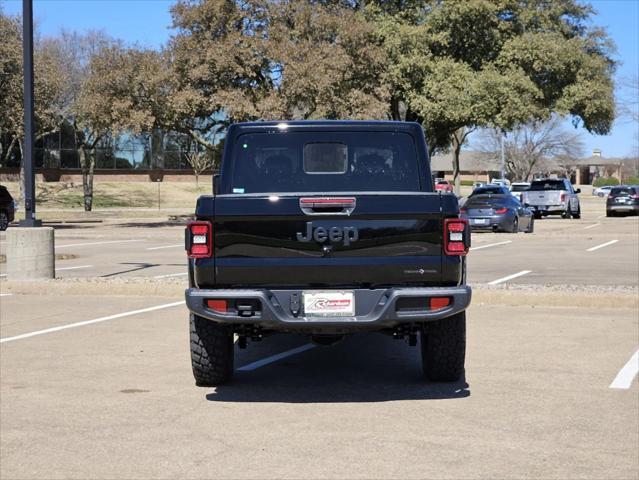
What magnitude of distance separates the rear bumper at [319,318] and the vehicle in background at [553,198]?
3363 cm

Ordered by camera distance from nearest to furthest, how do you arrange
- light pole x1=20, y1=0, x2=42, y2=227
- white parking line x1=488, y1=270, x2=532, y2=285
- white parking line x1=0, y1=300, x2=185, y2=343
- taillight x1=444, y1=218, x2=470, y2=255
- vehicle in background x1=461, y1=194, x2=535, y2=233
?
taillight x1=444, y1=218, x2=470, y2=255 → white parking line x1=0, y1=300, x2=185, y2=343 → light pole x1=20, y1=0, x2=42, y2=227 → white parking line x1=488, y1=270, x2=532, y2=285 → vehicle in background x1=461, y1=194, x2=535, y2=233

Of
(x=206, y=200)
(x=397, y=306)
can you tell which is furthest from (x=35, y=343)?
(x=397, y=306)

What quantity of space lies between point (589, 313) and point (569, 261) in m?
7.12

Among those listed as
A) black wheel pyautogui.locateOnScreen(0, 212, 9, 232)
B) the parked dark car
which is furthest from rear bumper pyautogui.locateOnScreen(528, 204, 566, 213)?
black wheel pyautogui.locateOnScreen(0, 212, 9, 232)

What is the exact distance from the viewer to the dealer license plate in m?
6.40

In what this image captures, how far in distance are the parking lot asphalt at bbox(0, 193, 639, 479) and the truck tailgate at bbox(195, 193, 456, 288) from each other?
1.00 meters

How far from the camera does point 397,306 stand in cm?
641

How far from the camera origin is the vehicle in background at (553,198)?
128 feet

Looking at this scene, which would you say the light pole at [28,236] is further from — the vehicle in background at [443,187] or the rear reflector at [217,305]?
the rear reflector at [217,305]

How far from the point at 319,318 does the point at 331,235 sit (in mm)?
593

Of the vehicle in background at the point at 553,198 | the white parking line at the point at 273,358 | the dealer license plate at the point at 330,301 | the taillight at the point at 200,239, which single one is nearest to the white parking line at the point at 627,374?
the dealer license plate at the point at 330,301

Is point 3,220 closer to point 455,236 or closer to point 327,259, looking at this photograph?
point 327,259

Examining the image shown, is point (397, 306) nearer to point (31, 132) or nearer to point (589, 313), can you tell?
point (589, 313)

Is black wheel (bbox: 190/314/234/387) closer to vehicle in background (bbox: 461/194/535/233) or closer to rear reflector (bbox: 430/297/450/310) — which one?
rear reflector (bbox: 430/297/450/310)
